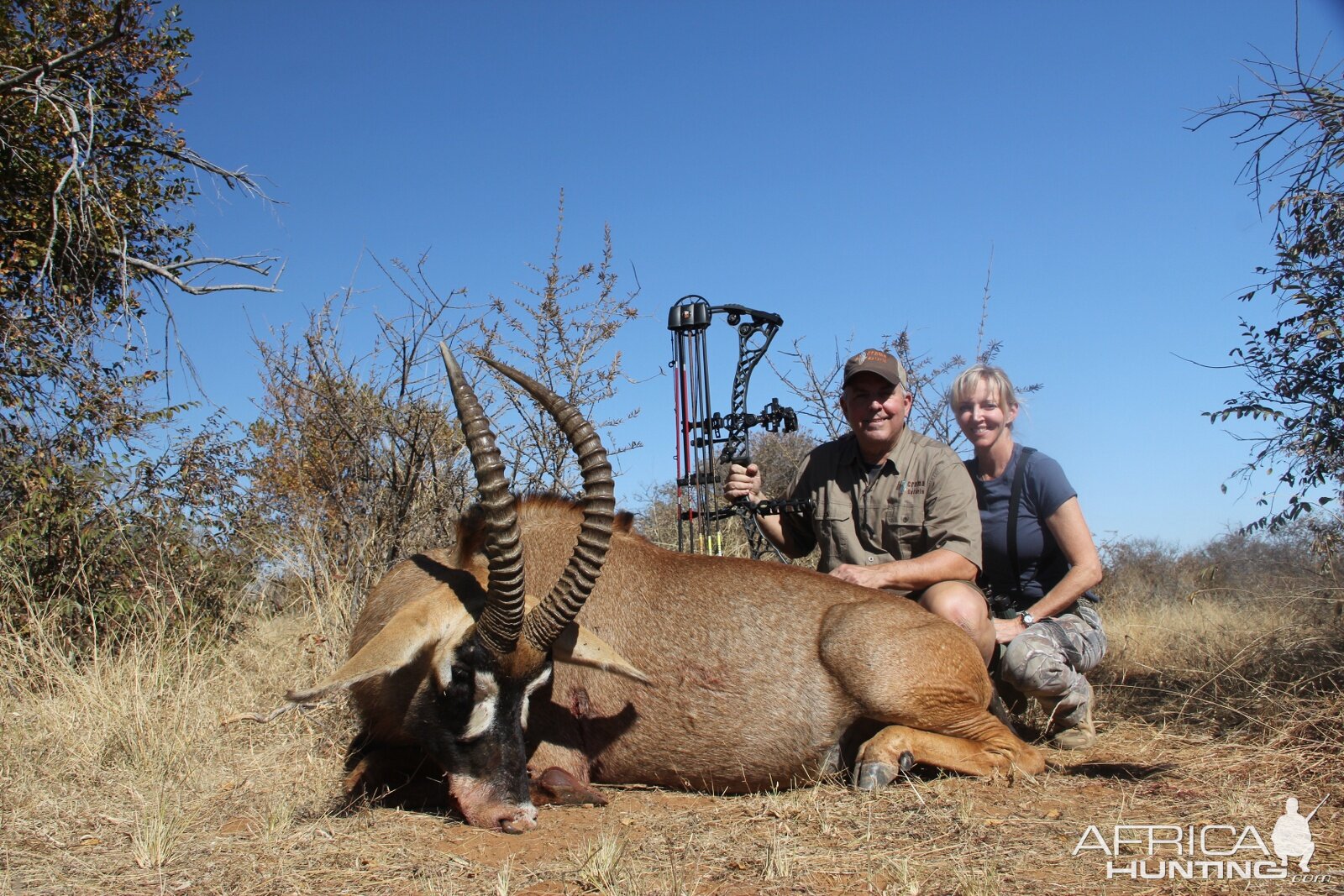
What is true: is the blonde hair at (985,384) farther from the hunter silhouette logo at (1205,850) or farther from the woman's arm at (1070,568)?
the hunter silhouette logo at (1205,850)

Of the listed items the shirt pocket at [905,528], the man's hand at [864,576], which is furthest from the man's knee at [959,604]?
the shirt pocket at [905,528]

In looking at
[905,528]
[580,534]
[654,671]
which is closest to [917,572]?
[905,528]

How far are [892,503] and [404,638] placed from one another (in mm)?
3246

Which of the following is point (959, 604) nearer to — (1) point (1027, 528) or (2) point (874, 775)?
(1) point (1027, 528)

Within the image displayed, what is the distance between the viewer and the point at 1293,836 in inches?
145

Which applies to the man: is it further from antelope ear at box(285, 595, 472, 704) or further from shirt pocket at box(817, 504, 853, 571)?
antelope ear at box(285, 595, 472, 704)

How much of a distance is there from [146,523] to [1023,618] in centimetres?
668

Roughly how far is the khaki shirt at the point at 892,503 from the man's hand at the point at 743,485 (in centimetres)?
26

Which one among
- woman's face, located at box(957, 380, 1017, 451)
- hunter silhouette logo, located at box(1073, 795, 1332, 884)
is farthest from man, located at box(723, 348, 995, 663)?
hunter silhouette logo, located at box(1073, 795, 1332, 884)

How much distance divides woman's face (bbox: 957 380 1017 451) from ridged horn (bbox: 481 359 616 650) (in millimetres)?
2826

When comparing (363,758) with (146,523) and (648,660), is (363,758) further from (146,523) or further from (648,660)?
(146,523)

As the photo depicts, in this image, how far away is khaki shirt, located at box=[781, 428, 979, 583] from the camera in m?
5.96

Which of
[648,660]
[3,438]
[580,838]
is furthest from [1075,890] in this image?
[3,438]

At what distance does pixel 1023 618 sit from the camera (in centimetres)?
604
